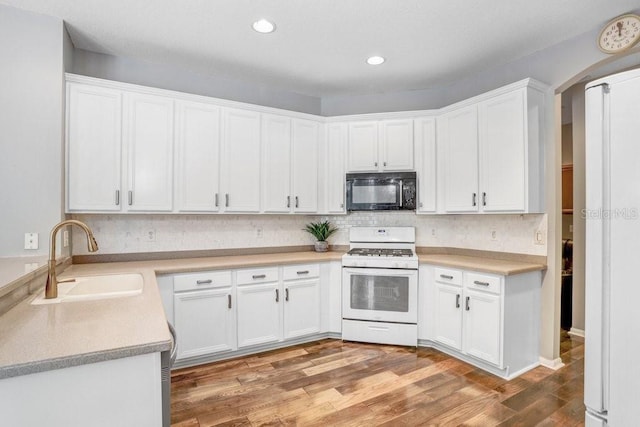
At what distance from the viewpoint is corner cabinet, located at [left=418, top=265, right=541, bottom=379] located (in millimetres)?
2678

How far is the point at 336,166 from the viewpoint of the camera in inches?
148

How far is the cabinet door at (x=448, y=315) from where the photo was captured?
298 centimetres

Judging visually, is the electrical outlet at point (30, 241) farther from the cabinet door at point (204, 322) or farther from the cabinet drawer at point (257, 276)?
the cabinet drawer at point (257, 276)

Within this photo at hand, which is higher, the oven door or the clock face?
the clock face

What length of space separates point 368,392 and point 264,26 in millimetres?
2853

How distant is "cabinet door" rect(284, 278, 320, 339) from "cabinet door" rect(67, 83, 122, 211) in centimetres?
172

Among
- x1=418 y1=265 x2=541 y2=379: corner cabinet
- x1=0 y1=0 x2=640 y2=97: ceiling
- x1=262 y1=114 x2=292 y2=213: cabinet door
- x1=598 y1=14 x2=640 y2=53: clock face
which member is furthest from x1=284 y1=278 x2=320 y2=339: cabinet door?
x1=598 y1=14 x2=640 y2=53: clock face

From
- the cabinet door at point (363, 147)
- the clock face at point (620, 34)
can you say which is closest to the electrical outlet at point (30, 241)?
the cabinet door at point (363, 147)

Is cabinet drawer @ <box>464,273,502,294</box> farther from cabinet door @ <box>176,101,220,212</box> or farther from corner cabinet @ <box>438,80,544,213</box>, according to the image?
cabinet door @ <box>176,101,220,212</box>

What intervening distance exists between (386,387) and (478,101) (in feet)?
8.66

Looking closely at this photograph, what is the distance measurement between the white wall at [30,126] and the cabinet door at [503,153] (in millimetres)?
3506

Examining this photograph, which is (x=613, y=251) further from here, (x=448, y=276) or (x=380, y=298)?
(x=380, y=298)

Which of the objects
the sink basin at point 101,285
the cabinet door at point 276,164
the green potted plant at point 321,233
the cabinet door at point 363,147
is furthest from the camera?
the green potted plant at point 321,233

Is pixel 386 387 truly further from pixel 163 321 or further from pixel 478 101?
pixel 478 101
